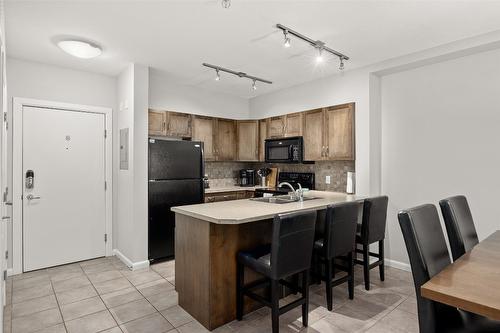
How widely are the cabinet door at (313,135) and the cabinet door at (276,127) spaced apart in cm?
49

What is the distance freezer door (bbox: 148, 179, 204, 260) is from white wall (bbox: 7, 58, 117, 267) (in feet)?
2.78

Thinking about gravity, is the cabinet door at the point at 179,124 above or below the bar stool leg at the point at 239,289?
above

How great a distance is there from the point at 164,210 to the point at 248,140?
6.75ft

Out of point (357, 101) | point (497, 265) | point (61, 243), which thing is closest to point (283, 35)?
point (357, 101)

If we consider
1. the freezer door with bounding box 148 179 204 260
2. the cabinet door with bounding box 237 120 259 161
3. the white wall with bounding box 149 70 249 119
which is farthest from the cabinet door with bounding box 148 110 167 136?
the cabinet door with bounding box 237 120 259 161

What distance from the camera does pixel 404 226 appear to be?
1.34 meters

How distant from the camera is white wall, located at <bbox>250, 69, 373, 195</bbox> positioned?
3.72m

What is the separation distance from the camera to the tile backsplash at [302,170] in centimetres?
427

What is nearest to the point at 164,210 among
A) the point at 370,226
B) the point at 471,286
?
the point at 370,226

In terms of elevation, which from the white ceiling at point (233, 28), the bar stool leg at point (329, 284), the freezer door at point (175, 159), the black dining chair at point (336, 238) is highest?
the white ceiling at point (233, 28)

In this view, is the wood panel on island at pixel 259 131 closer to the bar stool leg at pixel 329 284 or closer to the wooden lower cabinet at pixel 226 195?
the wooden lower cabinet at pixel 226 195

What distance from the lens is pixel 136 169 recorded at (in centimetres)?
367

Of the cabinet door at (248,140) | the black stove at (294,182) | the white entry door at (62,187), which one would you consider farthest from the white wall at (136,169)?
the cabinet door at (248,140)

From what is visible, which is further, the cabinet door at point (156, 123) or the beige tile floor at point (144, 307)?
the cabinet door at point (156, 123)
